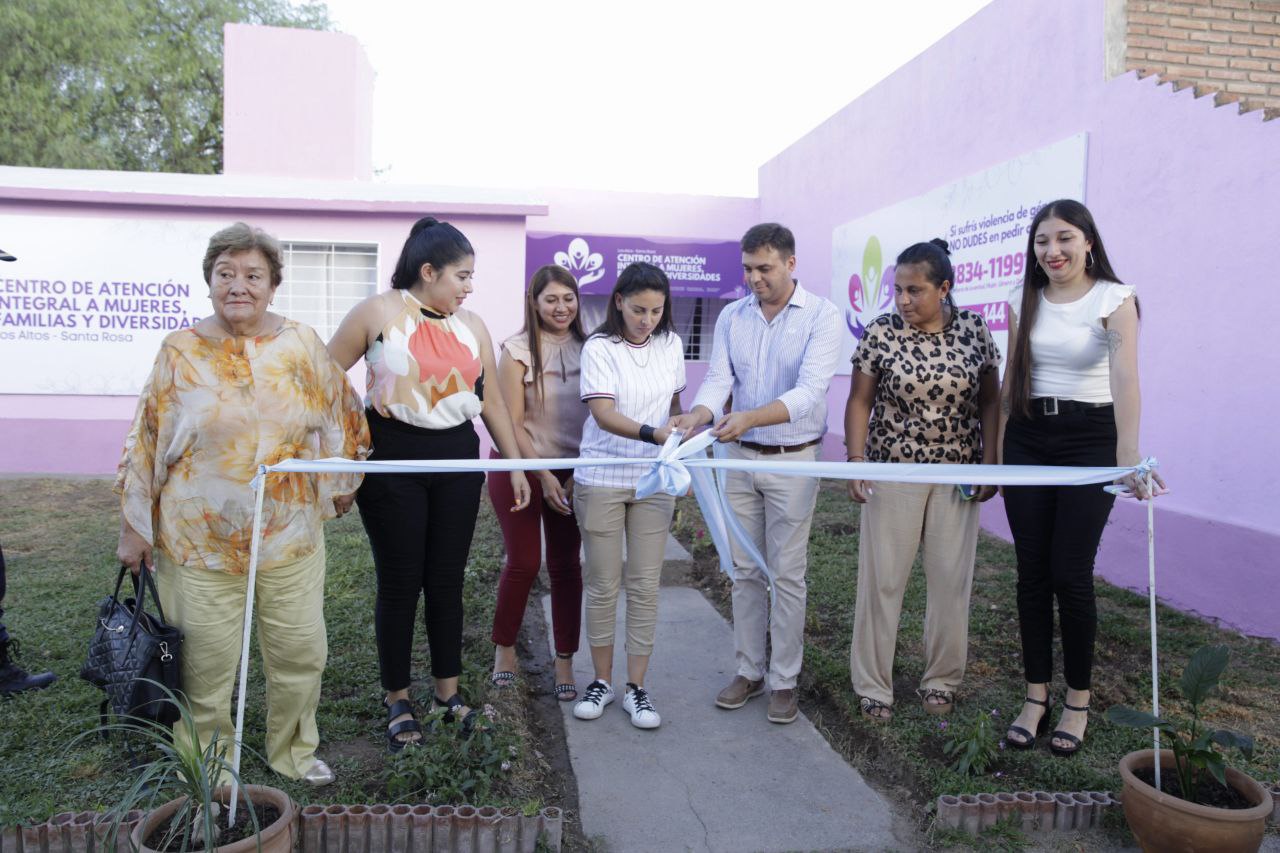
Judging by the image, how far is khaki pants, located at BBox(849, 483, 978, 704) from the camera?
11.8 feet

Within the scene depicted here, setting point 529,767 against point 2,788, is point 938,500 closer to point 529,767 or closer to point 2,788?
point 529,767

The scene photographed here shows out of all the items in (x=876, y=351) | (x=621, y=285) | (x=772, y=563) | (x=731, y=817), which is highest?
(x=621, y=285)

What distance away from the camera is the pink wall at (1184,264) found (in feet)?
16.3

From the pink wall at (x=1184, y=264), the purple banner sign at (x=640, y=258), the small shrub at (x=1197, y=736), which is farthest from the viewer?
the purple banner sign at (x=640, y=258)

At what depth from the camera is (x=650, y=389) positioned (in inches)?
143

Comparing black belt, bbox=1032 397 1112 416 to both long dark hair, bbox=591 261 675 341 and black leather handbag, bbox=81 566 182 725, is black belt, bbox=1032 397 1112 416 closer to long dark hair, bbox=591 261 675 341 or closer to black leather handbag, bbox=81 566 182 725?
long dark hair, bbox=591 261 675 341

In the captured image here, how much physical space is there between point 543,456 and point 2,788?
2.18m

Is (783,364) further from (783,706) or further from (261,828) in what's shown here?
(261,828)

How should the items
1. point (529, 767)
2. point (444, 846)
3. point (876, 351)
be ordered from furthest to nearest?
point (876, 351) → point (529, 767) → point (444, 846)

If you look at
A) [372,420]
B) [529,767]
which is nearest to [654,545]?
[529,767]

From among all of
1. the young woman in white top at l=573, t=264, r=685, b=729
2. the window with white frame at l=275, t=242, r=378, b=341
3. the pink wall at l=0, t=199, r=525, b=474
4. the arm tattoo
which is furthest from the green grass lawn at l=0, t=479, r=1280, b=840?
the window with white frame at l=275, t=242, r=378, b=341

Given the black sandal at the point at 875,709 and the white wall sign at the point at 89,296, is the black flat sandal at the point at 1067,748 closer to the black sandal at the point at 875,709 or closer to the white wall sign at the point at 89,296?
the black sandal at the point at 875,709

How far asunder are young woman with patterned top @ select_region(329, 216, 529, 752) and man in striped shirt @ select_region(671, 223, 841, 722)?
2.85 feet

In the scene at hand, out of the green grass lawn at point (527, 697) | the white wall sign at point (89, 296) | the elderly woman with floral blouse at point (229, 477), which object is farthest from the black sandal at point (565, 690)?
the white wall sign at point (89, 296)
